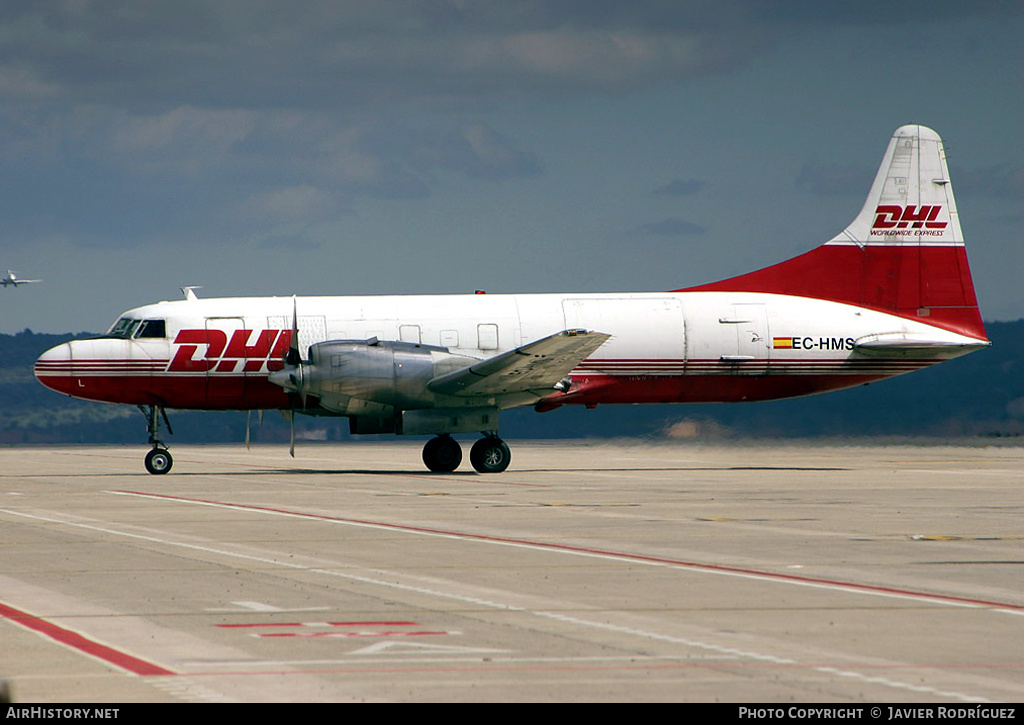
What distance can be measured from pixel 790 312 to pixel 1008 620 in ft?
89.0

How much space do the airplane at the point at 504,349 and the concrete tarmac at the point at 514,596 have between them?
24.0ft

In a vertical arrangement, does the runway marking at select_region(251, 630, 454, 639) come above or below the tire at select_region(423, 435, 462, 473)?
below

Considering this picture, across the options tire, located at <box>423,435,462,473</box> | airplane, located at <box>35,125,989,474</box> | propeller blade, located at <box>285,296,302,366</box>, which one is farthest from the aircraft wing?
propeller blade, located at <box>285,296,302,366</box>

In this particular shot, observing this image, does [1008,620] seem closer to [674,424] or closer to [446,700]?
[446,700]

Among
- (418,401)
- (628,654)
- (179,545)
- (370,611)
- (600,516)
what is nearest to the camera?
(628,654)

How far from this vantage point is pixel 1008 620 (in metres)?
11.2

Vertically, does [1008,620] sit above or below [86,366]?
below

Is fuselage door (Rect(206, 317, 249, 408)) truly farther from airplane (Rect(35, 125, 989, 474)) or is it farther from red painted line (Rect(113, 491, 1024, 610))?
red painted line (Rect(113, 491, 1024, 610))

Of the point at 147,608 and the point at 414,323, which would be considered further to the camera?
the point at 414,323

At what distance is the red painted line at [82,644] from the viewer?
9250mm

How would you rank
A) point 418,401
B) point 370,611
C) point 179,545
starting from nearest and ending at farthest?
1. point 370,611
2. point 179,545
3. point 418,401

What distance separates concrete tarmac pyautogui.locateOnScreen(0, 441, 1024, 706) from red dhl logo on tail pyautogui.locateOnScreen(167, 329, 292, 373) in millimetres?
8370

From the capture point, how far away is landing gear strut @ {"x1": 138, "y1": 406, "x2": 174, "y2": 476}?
36.2 metres

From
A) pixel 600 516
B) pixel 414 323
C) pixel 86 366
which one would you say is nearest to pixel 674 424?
pixel 414 323
